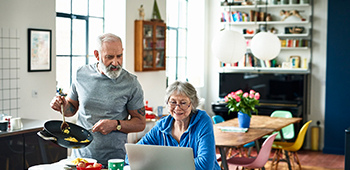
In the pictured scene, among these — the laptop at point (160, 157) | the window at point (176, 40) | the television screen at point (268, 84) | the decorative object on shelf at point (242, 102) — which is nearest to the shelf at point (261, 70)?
the television screen at point (268, 84)

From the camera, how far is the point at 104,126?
2.60 m

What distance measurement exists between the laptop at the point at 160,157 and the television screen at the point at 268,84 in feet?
19.0

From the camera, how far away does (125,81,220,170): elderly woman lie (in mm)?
2580

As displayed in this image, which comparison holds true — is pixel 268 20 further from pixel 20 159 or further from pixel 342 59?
pixel 20 159

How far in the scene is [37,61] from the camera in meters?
4.68

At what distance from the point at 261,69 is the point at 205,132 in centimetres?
572

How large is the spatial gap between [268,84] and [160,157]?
19.3 feet

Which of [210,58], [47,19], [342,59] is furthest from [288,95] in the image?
[47,19]

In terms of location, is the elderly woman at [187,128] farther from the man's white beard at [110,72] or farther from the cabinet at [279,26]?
the cabinet at [279,26]

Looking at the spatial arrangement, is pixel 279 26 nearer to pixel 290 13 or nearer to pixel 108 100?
pixel 290 13

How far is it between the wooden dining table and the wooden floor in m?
0.89

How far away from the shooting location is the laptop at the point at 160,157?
223 cm

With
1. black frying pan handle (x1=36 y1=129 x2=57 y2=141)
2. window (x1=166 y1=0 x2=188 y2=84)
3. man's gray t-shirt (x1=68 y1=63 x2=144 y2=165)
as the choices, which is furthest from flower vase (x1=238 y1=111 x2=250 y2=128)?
black frying pan handle (x1=36 y1=129 x2=57 y2=141)

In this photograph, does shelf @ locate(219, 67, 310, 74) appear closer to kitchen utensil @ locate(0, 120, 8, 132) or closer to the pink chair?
the pink chair
